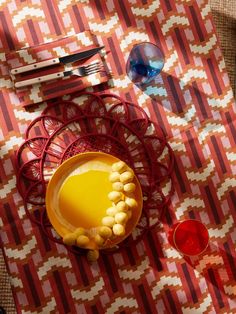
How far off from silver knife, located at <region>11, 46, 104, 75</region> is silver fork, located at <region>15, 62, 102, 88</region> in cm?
3

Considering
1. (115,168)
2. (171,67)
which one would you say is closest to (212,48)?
(171,67)

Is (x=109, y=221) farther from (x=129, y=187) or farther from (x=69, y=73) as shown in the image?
(x=69, y=73)

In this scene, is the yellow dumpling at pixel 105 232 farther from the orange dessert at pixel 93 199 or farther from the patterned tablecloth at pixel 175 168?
the patterned tablecloth at pixel 175 168

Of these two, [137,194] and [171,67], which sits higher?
[171,67]

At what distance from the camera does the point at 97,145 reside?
151 centimetres

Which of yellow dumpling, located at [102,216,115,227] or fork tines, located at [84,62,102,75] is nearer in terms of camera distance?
yellow dumpling, located at [102,216,115,227]

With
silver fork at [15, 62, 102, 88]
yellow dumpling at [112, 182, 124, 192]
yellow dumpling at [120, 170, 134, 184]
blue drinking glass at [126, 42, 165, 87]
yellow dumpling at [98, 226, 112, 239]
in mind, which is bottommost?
yellow dumpling at [98, 226, 112, 239]

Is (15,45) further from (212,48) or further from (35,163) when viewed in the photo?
(212,48)

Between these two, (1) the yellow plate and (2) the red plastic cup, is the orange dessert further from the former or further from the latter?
A: (2) the red plastic cup

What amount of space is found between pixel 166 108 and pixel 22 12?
0.50 meters

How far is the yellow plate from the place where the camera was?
4.73ft

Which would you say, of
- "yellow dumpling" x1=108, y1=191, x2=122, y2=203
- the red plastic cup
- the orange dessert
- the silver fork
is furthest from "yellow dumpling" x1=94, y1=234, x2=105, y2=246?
the silver fork

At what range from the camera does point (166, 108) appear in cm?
156

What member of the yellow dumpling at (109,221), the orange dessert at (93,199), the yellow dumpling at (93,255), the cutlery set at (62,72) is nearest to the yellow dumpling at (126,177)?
the orange dessert at (93,199)
